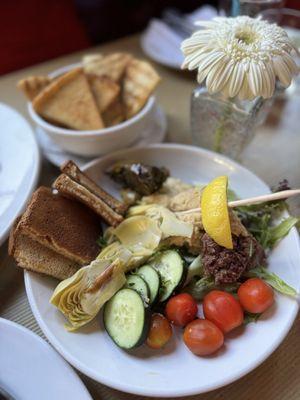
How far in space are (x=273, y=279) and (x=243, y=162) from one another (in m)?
0.68

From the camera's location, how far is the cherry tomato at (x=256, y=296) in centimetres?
106

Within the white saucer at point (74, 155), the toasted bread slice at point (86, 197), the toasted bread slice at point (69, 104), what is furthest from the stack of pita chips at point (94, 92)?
the toasted bread slice at point (86, 197)

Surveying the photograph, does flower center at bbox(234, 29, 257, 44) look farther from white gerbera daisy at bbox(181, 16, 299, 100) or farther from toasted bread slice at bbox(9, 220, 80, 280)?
toasted bread slice at bbox(9, 220, 80, 280)

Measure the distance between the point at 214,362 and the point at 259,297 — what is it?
21cm

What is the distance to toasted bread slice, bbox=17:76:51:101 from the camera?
5.32 ft

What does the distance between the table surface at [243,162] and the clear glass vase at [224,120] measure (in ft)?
0.53

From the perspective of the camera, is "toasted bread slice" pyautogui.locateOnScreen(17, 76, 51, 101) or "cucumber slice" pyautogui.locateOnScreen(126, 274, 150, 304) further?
"toasted bread slice" pyautogui.locateOnScreen(17, 76, 51, 101)

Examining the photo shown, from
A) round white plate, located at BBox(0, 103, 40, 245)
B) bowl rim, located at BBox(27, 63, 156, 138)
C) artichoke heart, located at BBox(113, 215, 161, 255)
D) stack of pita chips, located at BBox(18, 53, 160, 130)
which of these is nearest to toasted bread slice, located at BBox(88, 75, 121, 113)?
stack of pita chips, located at BBox(18, 53, 160, 130)

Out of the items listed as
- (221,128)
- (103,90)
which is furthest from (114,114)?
(221,128)

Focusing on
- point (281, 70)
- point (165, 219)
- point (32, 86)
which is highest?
point (281, 70)

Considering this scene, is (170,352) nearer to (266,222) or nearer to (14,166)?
(266,222)

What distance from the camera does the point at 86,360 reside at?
38.8 inches

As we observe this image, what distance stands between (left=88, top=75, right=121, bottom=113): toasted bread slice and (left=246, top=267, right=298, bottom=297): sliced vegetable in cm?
89

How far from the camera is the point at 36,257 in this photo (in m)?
1.16
